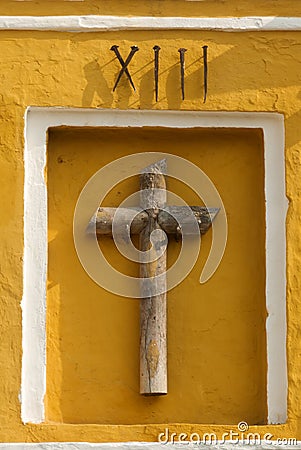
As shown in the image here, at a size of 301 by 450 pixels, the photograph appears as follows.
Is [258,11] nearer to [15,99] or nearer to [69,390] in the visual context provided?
[15,99]

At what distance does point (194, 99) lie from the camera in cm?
1002

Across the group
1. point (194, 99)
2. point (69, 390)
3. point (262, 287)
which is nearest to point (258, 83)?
point (194, 99)

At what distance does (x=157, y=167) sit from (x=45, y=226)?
2.16ft

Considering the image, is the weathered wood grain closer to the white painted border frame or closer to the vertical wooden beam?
the vertical wooden beam

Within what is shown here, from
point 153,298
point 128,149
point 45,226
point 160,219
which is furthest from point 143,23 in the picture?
point 153,298

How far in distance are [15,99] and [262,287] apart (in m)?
1.56

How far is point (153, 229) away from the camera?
10.0m

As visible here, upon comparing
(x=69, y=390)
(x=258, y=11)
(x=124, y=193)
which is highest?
(x=258, y=11)

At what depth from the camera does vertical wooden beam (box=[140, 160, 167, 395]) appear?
9805mm

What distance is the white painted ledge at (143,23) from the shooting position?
10.0 m

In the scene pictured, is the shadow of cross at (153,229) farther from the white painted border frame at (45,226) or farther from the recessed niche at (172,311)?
the white painted border frame at (45,226)

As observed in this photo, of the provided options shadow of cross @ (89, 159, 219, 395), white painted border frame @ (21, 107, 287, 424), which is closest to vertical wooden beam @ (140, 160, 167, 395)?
shadow of cross @ (89, 159, 219, 395)

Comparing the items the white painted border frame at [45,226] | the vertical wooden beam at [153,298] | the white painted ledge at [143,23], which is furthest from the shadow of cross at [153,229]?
the white painted ledge at [143,23]

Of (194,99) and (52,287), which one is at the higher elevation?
(194,99)
